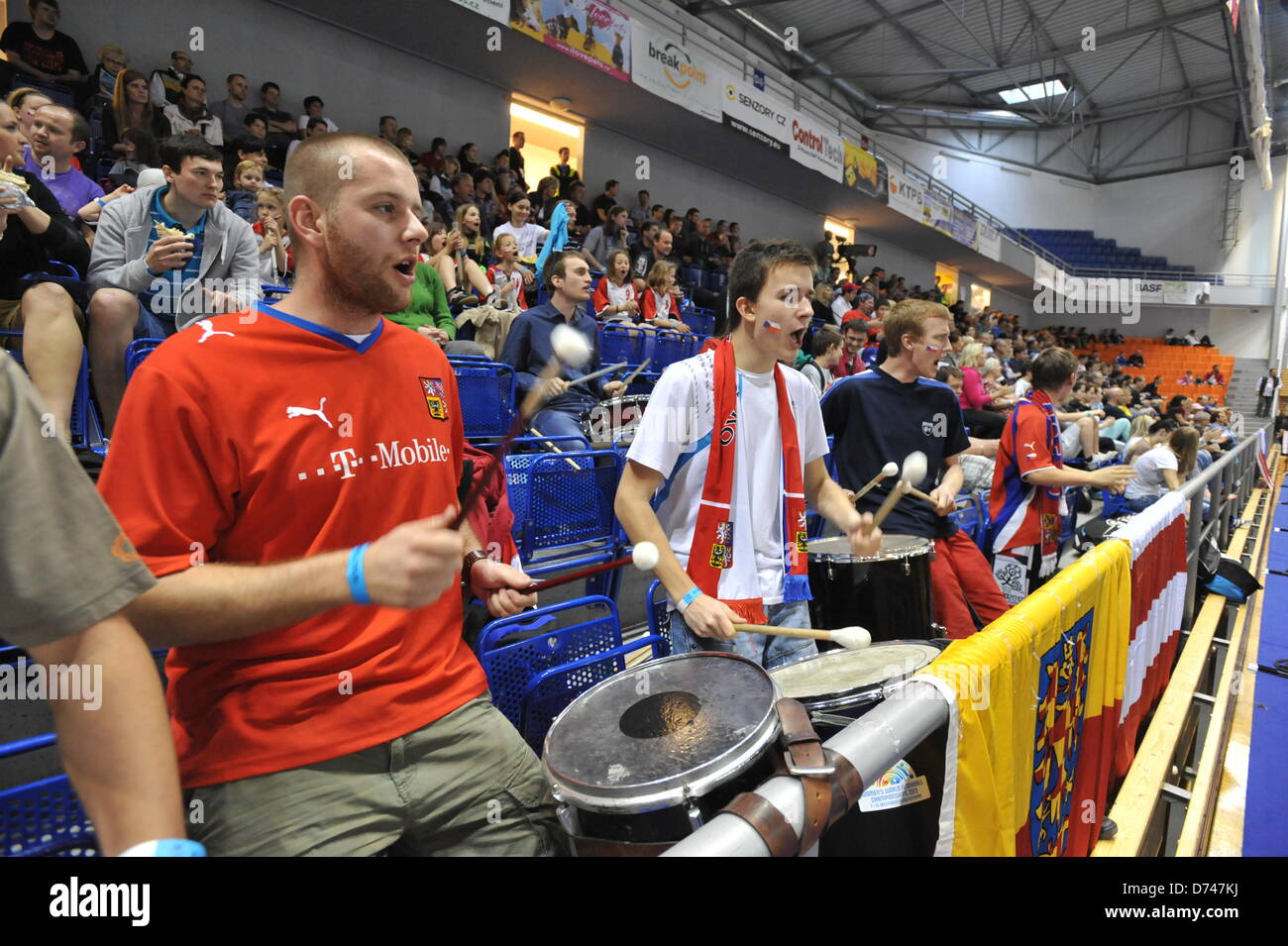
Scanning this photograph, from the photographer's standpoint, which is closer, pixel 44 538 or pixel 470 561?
pixel 44 538

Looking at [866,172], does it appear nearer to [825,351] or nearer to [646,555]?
[825,351]

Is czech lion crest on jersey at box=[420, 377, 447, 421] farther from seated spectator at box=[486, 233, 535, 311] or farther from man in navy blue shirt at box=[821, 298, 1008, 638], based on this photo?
seated spectator at box=[486, 233, 535, 311]

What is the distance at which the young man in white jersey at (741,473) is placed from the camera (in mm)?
2240

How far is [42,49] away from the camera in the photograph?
256 inches

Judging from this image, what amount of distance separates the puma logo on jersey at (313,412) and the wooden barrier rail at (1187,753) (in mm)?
2551

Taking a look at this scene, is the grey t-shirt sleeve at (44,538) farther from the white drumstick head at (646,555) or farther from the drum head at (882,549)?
the drum head at (882,549)

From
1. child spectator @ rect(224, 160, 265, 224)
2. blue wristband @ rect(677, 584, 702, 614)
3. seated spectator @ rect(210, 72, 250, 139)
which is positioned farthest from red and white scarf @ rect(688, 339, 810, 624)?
seated spectator @ rect(210, 72, 250, 139)

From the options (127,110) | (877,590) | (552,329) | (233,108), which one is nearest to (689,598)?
(877,590)

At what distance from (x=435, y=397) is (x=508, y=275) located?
581 centimetres

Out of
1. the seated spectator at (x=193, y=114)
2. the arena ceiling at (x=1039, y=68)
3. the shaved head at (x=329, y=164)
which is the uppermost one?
the arena ceiling at (x=1039, y=68)

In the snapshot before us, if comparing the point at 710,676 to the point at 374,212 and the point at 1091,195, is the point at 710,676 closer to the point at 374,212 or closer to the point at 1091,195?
the point at 374,212

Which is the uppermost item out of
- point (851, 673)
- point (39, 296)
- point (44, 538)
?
point (39, 296)

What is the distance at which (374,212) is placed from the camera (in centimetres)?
154

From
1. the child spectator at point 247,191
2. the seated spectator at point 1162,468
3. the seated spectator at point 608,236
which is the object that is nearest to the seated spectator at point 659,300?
the seated spectator at point 608,236
